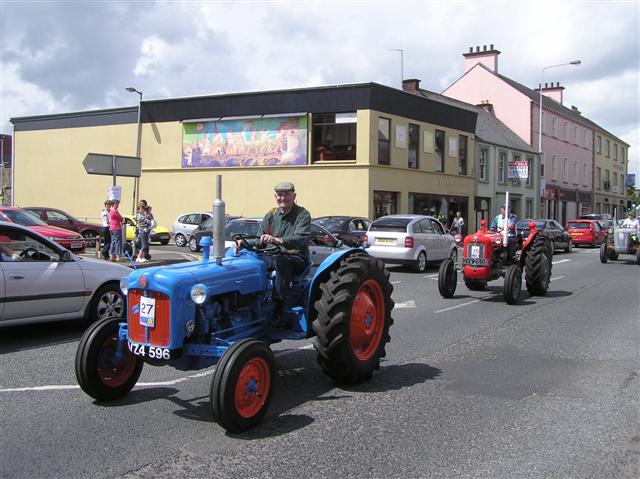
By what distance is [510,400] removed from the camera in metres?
5.46

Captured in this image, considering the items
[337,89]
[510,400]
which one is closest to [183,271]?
[510,400]

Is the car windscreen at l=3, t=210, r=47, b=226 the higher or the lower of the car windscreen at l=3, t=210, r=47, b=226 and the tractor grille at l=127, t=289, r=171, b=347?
the higher

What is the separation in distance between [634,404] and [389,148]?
25270 mm

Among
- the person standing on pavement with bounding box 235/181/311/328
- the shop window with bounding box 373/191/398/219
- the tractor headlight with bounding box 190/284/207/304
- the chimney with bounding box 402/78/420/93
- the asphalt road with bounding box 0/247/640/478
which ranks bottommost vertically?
the asphalt road with bounding box 0/247/640/478

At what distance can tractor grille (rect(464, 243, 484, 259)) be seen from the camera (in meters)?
11.6

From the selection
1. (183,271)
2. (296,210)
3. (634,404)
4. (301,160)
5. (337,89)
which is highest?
(337,89)

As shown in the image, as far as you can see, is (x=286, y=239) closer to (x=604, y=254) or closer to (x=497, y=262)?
(x=497, y=262)

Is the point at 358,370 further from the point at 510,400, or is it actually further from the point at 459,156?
the point at 459,156

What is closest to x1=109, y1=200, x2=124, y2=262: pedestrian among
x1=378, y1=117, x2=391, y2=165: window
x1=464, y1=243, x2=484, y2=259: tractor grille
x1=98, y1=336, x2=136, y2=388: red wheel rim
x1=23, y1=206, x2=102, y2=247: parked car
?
x1=23, y1=206, x2=102, y2=247: parked car

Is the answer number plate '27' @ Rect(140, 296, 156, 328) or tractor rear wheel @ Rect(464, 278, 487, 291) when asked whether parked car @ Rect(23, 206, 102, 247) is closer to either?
tractor rear wheel @ Rect(464, 278, 487, 291)

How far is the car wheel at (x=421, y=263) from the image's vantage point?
17203mm

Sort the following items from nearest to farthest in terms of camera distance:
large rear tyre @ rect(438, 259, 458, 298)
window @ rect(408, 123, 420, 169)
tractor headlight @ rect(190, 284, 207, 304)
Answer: tractor headlight @ rect(190, 284, 207, 304), large rear tyre @ rect(438, 259, 458, 298), window @ rect(408, 123, 420, 169)

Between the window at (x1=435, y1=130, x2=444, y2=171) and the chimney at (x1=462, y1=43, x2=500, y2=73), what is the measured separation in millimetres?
15469

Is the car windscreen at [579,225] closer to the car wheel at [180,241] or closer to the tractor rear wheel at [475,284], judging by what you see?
the car wheel at [180,241]
